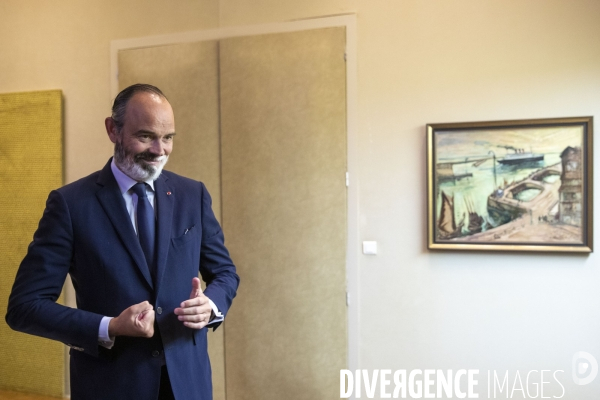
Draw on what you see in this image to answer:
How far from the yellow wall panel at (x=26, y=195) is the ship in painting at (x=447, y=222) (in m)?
2.70

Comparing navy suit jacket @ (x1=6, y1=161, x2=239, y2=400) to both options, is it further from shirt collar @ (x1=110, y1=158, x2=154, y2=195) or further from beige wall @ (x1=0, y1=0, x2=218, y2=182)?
beige wall @ (x1=0, y1=0, x2=218, y2=182)

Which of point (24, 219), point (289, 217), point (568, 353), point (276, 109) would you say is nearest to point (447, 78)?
point (276, 109)

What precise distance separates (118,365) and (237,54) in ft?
7.27

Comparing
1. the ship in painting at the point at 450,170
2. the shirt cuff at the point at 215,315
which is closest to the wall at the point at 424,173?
the ship in painting at the point at 450,170

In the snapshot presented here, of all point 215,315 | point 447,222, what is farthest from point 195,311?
point 447,222

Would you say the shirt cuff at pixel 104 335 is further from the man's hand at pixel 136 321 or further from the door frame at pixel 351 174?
the door frame at pixel 351 174

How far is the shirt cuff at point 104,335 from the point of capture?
1531 mm

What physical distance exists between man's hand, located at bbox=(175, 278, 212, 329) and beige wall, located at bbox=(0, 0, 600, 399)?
1613 mm

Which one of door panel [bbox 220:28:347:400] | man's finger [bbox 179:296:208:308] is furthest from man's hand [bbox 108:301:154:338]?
door panel [bbox 220:28:347:400]

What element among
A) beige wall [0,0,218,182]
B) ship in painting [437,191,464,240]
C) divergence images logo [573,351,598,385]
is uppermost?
beige wall [0,0,218,182]

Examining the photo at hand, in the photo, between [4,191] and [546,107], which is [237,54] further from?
[4,191]

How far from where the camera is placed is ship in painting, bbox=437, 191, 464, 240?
2.91m

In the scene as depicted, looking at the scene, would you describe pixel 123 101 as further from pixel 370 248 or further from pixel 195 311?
pixel 370 248

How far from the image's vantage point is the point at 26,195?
12.5 ft
